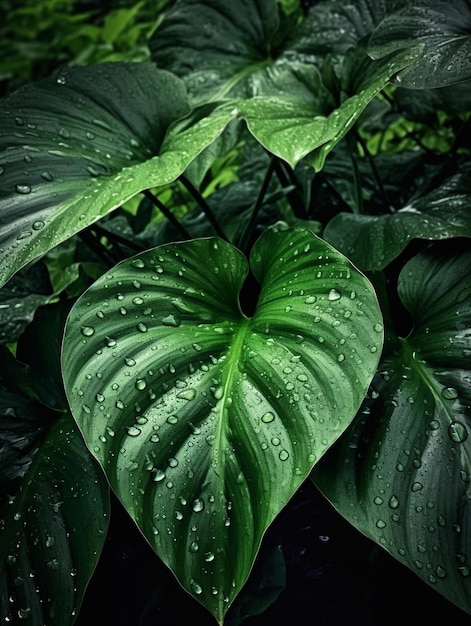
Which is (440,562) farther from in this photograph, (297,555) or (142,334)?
(142,334)

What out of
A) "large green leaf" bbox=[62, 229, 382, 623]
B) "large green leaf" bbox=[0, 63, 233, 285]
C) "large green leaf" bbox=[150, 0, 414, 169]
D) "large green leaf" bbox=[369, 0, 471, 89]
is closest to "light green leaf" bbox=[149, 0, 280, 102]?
"large green leaf" bbox=[150, 0, 414, 169]

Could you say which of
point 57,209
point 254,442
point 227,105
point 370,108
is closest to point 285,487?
point 254,442

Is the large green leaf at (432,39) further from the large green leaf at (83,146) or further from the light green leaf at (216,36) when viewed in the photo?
the light green leaf at (216,36)

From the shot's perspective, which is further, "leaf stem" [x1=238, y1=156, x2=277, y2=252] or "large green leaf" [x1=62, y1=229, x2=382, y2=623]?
"leaf stem" [x1=238, y1=156, x2=277, y2=252]

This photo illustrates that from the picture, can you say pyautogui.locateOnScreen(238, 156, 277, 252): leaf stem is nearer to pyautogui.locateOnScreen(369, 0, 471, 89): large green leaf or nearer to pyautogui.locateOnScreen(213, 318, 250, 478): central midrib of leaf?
pyautogui.locateOnScreen(369, 0, 471, 89): large green leaf

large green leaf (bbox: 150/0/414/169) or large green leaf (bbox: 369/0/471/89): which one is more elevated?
large green leaf (bbox: 369/0/471/89)

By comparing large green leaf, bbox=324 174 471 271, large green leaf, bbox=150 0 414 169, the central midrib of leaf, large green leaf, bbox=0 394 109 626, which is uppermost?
large green leaf, bbox=150 0 414 169

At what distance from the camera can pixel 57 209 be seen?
704 mm

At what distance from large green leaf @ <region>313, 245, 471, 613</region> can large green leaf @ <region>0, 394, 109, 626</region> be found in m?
0.25

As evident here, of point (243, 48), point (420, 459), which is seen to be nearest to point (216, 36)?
point (243, 48)

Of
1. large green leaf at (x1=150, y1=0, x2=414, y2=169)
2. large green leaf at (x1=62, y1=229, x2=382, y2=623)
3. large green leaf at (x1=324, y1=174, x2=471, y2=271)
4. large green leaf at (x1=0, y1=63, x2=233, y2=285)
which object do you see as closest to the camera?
large green leaf at (x1=62, y1=229, x2=382, y2=623)

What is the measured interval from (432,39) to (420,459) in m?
0.50

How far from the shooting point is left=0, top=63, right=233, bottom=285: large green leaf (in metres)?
0.68

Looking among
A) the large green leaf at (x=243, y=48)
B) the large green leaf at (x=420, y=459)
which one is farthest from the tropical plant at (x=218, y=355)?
the large green leaf at (x=243, y=48)
